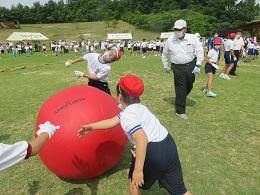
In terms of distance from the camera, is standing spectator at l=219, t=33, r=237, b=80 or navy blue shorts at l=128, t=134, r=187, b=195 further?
standing spectator at l=219, t=33, r=237, b=80

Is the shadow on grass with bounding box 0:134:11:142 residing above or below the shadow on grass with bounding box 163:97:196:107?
above

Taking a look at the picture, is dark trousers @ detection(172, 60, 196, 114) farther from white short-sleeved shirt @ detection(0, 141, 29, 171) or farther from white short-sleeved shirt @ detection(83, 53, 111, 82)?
white short-sleeved shirt @ detection(0, 141, 29, 171)

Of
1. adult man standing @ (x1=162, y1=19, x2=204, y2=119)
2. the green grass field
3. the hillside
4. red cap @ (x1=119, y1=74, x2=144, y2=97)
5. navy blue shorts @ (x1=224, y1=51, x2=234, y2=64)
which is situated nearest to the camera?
red cap @ (x1=119, y1=74, x2=144, y2=97)

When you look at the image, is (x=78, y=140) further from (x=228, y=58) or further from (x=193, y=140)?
(x=228, y=58)

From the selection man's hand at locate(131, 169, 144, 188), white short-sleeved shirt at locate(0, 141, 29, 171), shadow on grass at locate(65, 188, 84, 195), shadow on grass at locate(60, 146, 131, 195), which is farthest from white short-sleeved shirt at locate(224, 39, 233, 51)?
white short-sleeved shirt at locate(0, 141, 29, 171)

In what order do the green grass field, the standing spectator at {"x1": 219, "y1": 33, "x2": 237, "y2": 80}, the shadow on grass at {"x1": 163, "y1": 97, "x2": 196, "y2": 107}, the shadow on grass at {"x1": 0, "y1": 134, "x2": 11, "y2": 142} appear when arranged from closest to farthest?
the green grass field → the shadow on grass at {"x1": 0, "y1": 134, "x2": 11, "y2": 142} → the shadow on grass at {"x1": 163, "y1": 97, "x2": 196, "y2": 107} → the standing spectator at {"x1": 219, "y1": 33, "x2": 237, "y2": 80}

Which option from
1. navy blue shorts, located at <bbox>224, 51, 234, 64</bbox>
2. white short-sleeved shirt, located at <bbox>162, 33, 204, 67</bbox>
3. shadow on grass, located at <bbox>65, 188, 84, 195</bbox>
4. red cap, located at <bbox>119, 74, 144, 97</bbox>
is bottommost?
navy blue shorts, located at <bbox>224, 51, 234, 64</bbox>

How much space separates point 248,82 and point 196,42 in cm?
676

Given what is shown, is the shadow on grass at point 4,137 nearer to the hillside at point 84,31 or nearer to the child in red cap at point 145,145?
the child in red cap at point 145,145

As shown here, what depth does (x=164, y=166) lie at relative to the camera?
12.1 feet

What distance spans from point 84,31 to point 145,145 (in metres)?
82.9

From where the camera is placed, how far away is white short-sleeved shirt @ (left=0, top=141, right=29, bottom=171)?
261 centimetres

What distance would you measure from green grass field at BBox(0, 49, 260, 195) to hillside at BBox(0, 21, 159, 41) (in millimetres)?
64587

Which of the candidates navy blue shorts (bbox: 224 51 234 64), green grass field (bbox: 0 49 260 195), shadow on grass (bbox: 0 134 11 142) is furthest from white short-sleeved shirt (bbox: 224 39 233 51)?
shadow on grass (bbox: 0 134 11 142)
